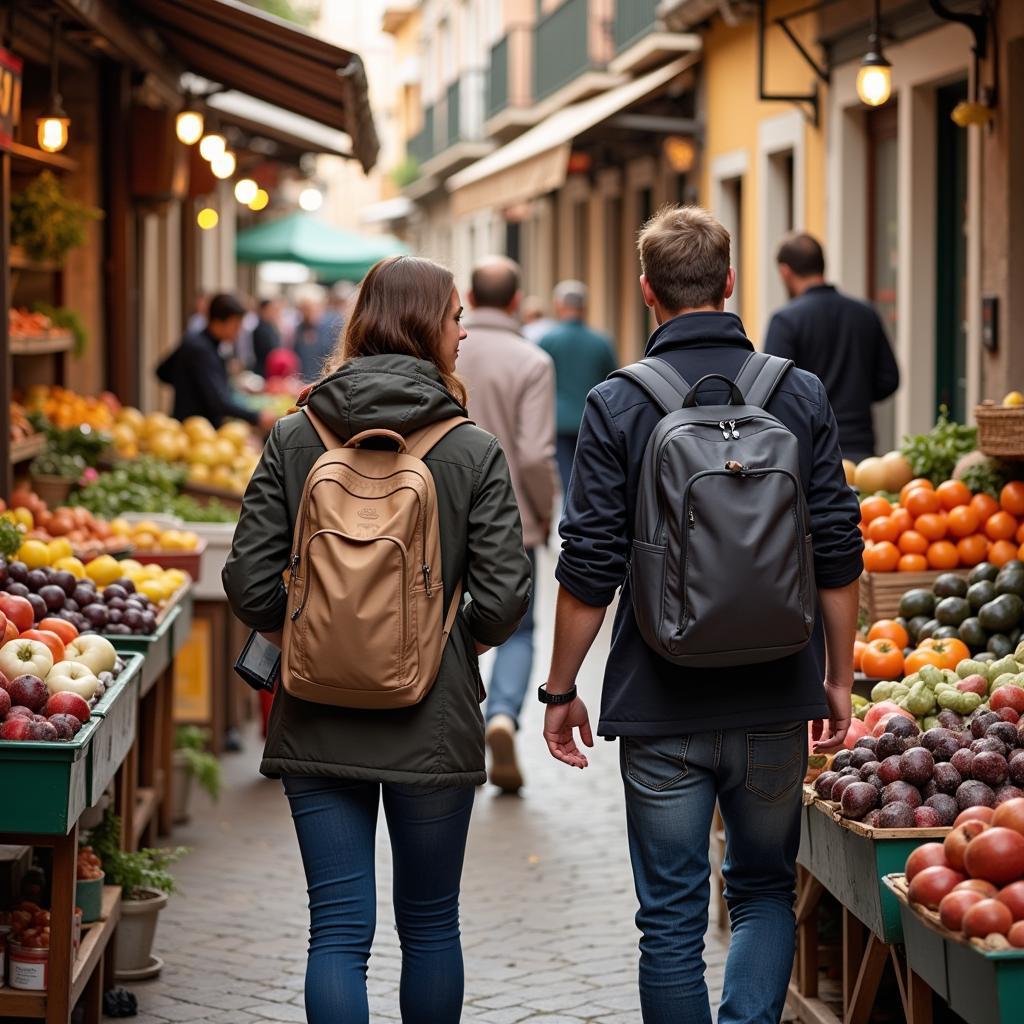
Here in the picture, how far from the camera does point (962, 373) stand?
10.7 m

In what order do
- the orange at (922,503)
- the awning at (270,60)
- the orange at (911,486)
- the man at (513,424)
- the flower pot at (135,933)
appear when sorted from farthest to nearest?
the awning at (270,60)
the man at (513,424)
the orange at (911,486)
the orange at (922,503)
the flower pot at (135,933)

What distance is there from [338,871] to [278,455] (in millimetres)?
874

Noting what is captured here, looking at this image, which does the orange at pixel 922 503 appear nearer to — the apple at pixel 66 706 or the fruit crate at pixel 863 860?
the fruit crate at pixel 863 860

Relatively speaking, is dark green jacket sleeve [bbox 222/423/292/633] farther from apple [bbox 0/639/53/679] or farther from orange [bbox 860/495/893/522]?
orange [bbox 860/495/893/522]

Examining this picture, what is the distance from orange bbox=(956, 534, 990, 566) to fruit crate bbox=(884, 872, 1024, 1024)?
2.85 metres

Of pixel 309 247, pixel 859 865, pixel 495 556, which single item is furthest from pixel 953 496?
pixel 309 247

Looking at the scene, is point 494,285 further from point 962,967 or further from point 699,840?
point 962,967

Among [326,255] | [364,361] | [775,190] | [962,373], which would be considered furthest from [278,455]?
[326,255]

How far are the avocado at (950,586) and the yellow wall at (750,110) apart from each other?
6476 mm

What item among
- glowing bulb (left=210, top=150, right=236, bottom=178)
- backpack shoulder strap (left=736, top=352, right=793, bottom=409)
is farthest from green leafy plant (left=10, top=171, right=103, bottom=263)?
backpack shoulder strap (left=736, top=352, right=793, bottom=409)

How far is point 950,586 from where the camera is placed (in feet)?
20.9

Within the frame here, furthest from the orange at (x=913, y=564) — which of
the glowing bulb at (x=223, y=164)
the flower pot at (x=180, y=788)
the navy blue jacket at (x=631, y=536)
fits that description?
the glowing bulb at (x=223, y=164)

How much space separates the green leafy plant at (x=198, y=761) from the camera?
7840 millimetres

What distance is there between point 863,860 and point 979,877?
0.69 meters
